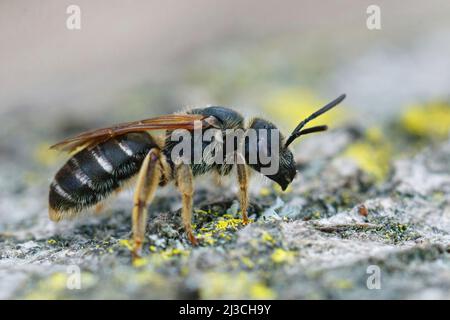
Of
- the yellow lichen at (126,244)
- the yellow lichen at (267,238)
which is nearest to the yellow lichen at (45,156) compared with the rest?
the yellow lichen at (126,244)

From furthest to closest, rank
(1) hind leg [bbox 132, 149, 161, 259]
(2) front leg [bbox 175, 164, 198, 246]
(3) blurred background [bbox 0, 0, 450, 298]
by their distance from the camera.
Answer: (3) blurred background [bbox 0, 0, 450, 298] < (2) front leg [bbox 175, 164, 198, 246] < (1) hind leg [bbox 132, 149, 161, 259]

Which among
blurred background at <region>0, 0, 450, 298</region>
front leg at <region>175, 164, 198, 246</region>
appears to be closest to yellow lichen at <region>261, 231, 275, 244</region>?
blurred background at <region>0, 0, 450, 298</region>

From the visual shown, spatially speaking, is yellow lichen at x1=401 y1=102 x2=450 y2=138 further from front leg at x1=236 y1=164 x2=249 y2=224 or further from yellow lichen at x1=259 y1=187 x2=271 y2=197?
front leg at x1=236 y1=164 x2=249 y2=224

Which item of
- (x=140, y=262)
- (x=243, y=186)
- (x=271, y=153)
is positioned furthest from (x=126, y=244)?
(x=271, y=153)

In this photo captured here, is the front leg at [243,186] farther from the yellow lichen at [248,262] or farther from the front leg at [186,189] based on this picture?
the yellow lichen at [248,262]

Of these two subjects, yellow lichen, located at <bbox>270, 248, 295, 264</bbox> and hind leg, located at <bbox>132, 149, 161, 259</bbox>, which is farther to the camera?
hind leg, located at <bbox>132, 149, 161, 259</bbox>
